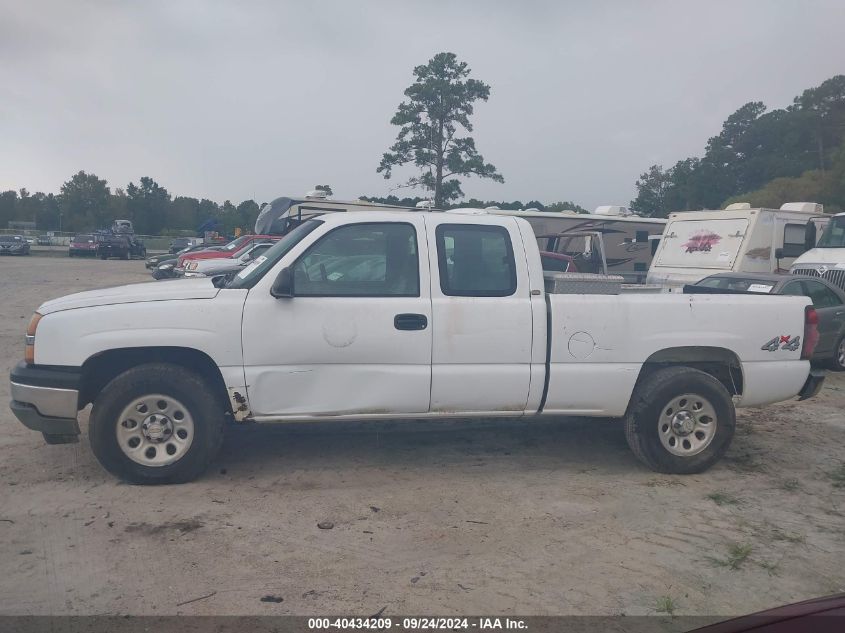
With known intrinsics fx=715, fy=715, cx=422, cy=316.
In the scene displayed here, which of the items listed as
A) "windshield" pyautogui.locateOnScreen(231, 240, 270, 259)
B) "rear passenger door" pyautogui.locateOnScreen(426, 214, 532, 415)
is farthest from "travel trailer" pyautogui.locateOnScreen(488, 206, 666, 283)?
"rear passenger door" pyautogui.locateOnScreen(426, 214, 532, 415)

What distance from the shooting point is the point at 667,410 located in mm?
5445

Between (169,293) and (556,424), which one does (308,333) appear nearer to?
(169,293)

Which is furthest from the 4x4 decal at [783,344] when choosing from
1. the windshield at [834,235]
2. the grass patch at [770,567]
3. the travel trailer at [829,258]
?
the windshield at [834,235]

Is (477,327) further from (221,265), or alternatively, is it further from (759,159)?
(759,159)

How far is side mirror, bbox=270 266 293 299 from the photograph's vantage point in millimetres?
4883

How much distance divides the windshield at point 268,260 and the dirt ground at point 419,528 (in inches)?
55.4

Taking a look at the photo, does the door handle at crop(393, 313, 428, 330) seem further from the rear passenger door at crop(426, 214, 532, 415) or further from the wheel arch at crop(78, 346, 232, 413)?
the wheel arch at crop(78, 346, 232, 413)

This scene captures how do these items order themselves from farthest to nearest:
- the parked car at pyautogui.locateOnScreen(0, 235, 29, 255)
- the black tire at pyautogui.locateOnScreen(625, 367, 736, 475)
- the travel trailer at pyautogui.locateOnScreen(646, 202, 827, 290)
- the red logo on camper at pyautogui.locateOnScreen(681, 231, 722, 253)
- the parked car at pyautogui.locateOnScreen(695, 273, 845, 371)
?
the parked car at pyautogui.locateOnScreen(0, 235, 29, 255) < the red logo on camper at pyautogui.locateOnScreen(681, 231, 722, 253) < the travel trailer at pyautogui.locateOnScreen(646, 202, 827, 290) < the parked car at pyautogui.locateOnScreen(695, 273, 845, 371) < the black tire at pyautogui.locateOnScreen(625, 367, 736, 475)

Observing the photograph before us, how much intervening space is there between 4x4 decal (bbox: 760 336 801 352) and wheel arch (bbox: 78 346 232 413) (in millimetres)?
4119

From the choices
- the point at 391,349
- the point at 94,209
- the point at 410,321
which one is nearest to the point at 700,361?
the point at 410,321

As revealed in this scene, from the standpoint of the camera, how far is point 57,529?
4270 millimetres

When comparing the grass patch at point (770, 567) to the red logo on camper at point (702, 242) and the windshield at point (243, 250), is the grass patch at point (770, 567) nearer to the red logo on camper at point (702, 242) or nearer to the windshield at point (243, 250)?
the red logo on camper at point (702, 242)

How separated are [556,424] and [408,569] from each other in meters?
3.33

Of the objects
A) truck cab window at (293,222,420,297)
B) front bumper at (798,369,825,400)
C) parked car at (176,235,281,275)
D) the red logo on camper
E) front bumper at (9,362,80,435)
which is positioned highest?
truck cab window at (293,222,420,297)
